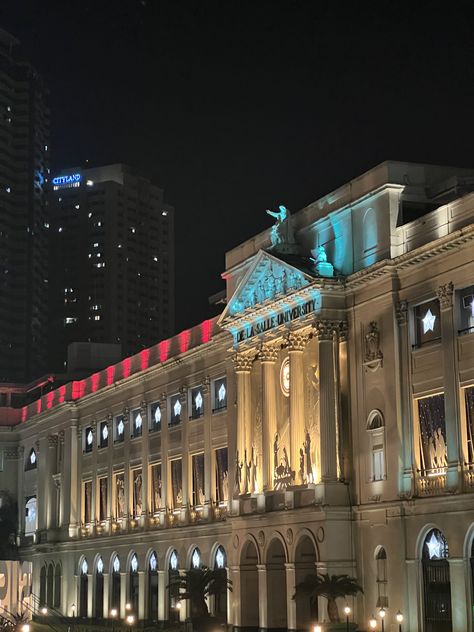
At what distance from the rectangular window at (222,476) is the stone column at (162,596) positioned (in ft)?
30.6

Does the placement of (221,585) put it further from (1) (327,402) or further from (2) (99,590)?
(2) (99,590)

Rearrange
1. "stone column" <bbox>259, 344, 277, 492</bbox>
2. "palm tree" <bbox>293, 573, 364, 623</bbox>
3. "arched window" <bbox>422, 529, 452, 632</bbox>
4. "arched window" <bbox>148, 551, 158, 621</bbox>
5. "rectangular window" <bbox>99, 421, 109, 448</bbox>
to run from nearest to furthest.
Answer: "arched window" <bbox>422, 529, 452, 632</bbox> → "palm tree" <bbox>293, 573, 364, 623</bbox> → "stone column" <bbox>259, 344, 277, 492</bbox> → "arched window" <bbox>148, 551, 158, 621</bbox> → "rectangular window" <bbox>99, 421, 109, 448</bbox>

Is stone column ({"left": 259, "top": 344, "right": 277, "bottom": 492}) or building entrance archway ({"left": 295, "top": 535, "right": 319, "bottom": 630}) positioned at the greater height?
stone column ({"left": 259, "top": 344, "right": 277, "bottom": 492})

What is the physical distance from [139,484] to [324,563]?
31.6m

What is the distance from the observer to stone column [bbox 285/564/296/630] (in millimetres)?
60281

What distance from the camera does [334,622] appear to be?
55938mm

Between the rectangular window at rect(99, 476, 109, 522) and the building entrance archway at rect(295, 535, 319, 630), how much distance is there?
33768 millimetres

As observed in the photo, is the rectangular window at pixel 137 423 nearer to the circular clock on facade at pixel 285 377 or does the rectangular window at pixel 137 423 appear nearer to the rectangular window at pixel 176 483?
the rectangular window at pixel 176 483

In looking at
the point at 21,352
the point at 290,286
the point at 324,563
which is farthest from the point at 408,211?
the point at 21,352

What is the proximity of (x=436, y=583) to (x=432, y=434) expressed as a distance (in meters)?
6.23

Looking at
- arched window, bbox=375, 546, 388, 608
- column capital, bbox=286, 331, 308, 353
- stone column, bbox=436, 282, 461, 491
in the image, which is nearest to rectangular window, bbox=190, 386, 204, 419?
column capital, bbox=286, 331, 308, 353

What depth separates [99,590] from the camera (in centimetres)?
9250

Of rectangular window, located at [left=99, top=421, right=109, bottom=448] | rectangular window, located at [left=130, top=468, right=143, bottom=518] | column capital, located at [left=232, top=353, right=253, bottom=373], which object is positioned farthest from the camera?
rectangular window, located at [left=99, top=421, right=109, bottom=448]

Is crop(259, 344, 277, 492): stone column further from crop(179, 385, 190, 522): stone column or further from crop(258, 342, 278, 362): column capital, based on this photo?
crop(179, 385, 190, 522): stone column
